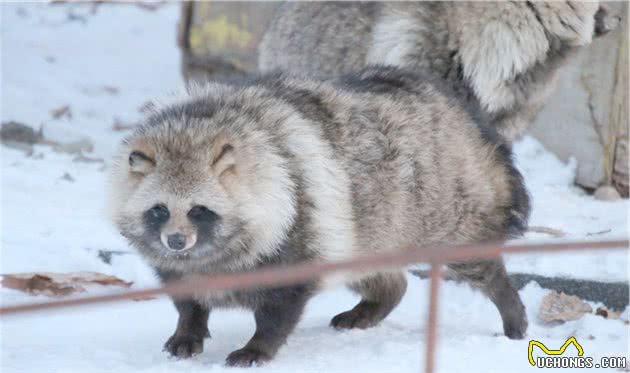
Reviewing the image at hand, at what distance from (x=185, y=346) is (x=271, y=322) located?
0.42 meters

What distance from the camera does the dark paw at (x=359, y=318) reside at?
18.2 feet

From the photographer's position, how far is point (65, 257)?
6160 mm

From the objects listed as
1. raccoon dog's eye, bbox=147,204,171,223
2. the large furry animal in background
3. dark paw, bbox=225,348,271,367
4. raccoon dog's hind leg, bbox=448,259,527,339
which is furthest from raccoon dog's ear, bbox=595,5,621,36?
raccoon dog's eye, bbox=147,204,171,223

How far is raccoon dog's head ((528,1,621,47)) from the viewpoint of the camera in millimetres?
6828

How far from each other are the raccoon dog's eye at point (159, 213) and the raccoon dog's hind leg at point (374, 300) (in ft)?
4.55

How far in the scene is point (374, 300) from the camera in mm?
5680

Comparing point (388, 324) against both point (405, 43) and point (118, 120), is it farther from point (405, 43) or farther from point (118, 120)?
point (118, 120)

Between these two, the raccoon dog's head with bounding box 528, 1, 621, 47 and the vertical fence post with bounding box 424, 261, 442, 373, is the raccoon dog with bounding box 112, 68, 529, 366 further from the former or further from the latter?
the vertical fence post with bounding box 424, 261, 442, 373

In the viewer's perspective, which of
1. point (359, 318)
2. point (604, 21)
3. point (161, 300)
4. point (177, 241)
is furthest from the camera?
point (604, 21)

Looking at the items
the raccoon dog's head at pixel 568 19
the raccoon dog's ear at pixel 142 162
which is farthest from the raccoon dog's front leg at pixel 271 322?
the raccoon dog's head at pixel 568 19

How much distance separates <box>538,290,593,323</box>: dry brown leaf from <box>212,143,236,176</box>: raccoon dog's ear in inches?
86.4

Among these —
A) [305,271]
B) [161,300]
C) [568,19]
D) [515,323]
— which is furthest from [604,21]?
[305,271]

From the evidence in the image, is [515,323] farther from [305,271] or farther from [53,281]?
[305,271]

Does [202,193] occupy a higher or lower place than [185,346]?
higher
